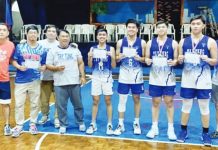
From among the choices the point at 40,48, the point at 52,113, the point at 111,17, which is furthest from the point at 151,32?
the point at 40,48

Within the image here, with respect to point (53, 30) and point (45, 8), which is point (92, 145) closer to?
point (53, 30)

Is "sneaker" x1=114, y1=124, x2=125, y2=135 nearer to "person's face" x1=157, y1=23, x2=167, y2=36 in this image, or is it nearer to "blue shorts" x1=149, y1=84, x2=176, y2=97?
"blue shorts" x1=149, y1=84, x2=176, y2=97

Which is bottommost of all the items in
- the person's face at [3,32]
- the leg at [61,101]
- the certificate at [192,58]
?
the leg at [61,101]

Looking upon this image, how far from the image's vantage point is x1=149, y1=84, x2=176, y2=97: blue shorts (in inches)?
178

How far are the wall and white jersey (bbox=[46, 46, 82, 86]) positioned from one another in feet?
34.9

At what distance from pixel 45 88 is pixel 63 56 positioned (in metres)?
0.77

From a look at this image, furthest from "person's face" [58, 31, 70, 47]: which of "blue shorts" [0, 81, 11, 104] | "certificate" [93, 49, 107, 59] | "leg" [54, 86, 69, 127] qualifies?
"blue shorts" [0, 81, 11, 104]

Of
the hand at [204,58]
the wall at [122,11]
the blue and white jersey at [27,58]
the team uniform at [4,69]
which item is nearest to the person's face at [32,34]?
the blue and white jersey at [27,58]

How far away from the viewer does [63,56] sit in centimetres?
472

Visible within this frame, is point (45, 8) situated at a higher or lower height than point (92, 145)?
higher

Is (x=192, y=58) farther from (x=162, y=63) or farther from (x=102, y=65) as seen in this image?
(x=102, y=65)

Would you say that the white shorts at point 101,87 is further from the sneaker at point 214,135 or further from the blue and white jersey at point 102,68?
the sneaker at point 214,135

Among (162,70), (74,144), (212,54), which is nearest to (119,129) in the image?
(74,144)

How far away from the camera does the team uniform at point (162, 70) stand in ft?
14.6
